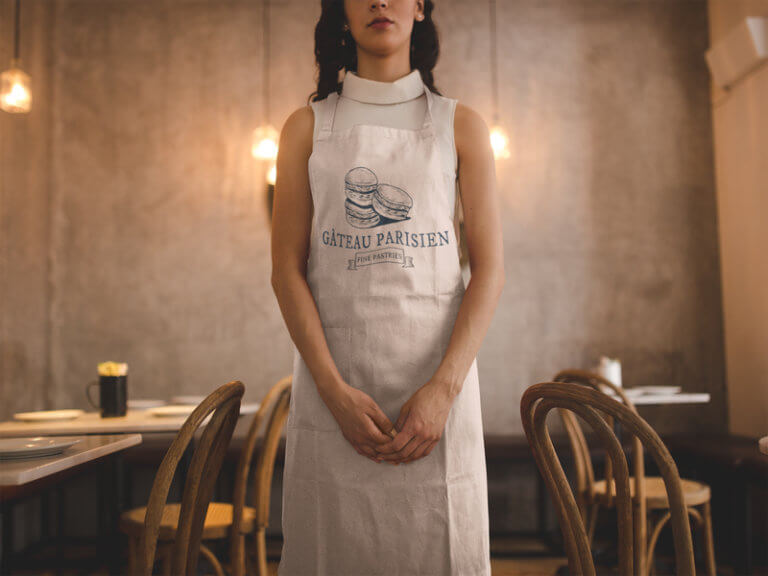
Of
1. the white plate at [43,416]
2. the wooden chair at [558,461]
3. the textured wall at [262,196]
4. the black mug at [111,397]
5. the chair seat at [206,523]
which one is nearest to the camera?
the wooden chair at [558,461]

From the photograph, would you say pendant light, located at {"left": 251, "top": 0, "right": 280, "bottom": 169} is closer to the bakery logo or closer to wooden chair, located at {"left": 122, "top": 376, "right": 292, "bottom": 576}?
wooden chair, located at {"left": 122, "top": 376, "right": 292, "bottom": 576}

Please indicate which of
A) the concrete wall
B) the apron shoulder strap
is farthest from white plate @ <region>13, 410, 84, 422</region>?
the concrete wall

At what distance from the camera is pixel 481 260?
3.85 feet

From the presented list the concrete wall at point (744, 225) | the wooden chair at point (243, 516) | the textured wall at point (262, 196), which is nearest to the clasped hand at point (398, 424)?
the wooden chair at point (243, 516)

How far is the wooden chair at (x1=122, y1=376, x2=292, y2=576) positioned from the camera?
7.21 ft

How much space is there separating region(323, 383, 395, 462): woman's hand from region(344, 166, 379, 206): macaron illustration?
34 cm

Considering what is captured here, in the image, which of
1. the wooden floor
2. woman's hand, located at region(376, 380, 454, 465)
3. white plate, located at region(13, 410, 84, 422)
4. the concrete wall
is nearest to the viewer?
woman's hand, located at region(376, 380, 454, 465)

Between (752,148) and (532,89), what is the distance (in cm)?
141

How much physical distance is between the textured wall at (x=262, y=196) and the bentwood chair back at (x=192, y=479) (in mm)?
3011

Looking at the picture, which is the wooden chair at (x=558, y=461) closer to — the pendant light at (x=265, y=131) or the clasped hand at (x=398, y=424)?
the clasped hand at (x=398, y=424)

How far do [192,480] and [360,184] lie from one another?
0.60 metres

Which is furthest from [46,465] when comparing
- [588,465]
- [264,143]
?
[264,143]

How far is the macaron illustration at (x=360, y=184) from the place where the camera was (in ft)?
3.84

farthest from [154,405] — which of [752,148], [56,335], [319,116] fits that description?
[752,148]
